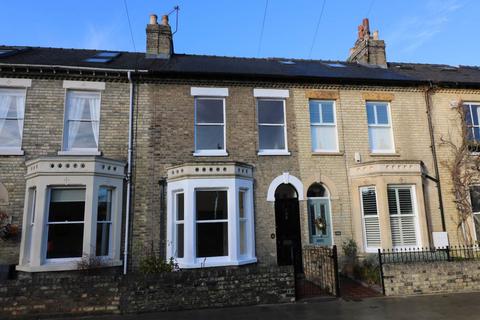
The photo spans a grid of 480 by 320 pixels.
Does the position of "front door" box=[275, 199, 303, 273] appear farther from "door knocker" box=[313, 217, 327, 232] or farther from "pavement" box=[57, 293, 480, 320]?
"pavement" box=[57, 293, 480, 320]

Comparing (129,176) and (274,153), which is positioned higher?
(274,153)

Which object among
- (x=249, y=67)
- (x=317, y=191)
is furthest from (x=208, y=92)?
(x=317, y=191)

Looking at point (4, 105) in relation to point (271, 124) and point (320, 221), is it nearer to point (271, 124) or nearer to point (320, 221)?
point (271, 124)

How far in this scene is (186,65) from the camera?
38.2 ft

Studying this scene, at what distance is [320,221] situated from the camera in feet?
34.2

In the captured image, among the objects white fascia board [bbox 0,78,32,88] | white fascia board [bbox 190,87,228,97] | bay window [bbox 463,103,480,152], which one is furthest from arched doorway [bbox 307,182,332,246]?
white fascia board [bbox 0,78,32,88]

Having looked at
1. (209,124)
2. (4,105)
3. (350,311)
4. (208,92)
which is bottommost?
(350,311)

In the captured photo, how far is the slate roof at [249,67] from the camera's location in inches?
418

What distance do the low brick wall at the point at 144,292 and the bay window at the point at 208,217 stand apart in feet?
5.53

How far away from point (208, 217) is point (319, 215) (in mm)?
3572

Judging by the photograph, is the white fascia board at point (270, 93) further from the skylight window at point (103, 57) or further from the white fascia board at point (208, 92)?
the skylight window at point (103, 57)

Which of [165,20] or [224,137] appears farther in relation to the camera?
[165,20]

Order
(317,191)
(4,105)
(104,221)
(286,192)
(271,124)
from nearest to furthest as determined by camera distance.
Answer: (104,221), (4,105), (286,192), (317,191), (271,124)

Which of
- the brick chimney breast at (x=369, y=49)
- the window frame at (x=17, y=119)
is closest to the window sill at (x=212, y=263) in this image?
the window frame at (x=17, y=119)
